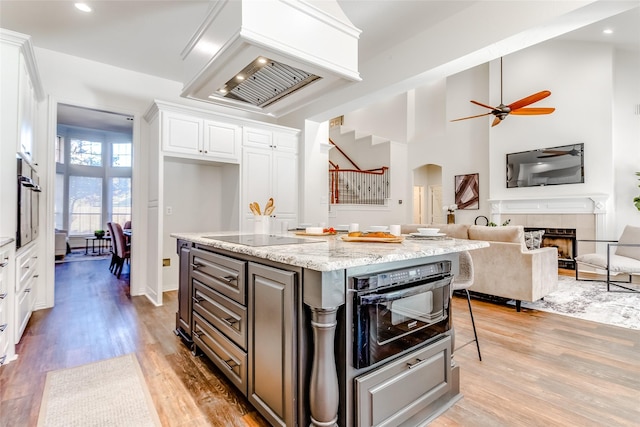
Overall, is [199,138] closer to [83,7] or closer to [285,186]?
[285,186]

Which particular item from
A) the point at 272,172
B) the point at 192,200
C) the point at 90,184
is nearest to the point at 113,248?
the point at 192,200

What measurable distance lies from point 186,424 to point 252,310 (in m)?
0.67

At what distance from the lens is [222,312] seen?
1.84 metres

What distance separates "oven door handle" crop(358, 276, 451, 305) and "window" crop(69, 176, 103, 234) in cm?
1014

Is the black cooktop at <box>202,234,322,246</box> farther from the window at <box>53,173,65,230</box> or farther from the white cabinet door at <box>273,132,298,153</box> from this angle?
the window at <box>53,173,65,230</box>

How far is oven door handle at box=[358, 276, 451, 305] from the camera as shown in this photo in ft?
4.12

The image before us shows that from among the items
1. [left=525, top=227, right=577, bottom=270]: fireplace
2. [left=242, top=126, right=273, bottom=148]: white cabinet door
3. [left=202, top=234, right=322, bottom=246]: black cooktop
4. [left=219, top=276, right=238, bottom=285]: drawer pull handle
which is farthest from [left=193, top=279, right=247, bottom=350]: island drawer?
[left=525, top=227, right=577, bottom=270]: fireplace

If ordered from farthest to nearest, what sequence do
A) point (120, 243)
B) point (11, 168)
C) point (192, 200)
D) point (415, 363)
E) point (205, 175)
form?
point (120, 243) < point (205, 175) < point (192, 200) < point (11, 168) < point (415, 363)

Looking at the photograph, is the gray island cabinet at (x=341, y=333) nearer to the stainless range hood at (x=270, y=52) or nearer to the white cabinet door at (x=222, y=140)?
the stainless range hood at (x=270, y=52)

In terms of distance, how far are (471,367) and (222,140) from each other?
12.2 ft

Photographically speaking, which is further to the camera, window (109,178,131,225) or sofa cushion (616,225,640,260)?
window (109,178,131,225)

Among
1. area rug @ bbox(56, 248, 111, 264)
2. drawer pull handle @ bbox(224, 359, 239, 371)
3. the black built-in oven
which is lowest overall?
area rug @ bbox(56, 248, 111, 264)

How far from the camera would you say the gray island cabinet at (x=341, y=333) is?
122cm

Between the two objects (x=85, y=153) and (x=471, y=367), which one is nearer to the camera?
(x=471, y=367)
